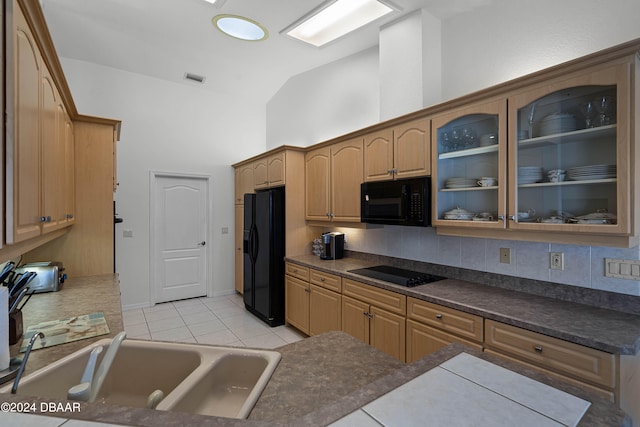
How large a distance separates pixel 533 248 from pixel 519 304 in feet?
1.47

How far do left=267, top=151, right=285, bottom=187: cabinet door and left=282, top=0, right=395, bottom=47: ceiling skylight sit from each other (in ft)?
4.20

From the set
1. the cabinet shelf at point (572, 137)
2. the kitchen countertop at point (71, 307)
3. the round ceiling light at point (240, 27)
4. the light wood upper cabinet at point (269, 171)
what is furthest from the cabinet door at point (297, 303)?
the round ceiling light at point (240, 27)

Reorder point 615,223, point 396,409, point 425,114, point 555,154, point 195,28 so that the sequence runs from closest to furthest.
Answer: point 396,409, point 615,223, point 555,154, point 425,114, point 195,28

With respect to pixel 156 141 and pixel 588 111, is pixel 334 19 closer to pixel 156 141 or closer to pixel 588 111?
pixel 588 111

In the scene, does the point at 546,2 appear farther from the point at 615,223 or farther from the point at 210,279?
the point at 210,279

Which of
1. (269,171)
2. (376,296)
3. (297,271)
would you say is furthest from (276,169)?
(376,296)

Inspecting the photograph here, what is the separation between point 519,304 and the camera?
6.09 feet

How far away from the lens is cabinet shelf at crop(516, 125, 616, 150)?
1.59 metres

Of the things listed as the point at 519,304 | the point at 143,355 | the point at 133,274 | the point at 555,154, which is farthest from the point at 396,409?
the point at 133,274

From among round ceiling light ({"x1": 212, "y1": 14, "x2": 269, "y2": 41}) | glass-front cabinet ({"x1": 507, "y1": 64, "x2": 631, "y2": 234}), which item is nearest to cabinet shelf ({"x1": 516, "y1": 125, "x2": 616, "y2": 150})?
glass-front cabinet ({"x1": 507, "y1": 64, "x2": 631, "y2": 234})

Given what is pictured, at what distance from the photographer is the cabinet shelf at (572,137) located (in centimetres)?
159

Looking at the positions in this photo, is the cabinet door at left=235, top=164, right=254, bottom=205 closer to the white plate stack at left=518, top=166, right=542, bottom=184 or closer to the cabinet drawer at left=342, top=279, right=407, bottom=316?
the cabinet drawer at left=342, top=279, right=407, bottom=316

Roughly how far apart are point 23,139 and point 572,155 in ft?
8.68

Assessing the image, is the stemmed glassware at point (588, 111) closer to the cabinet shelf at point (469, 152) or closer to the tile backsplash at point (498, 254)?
the cabinet shelf at point (469, 152)
